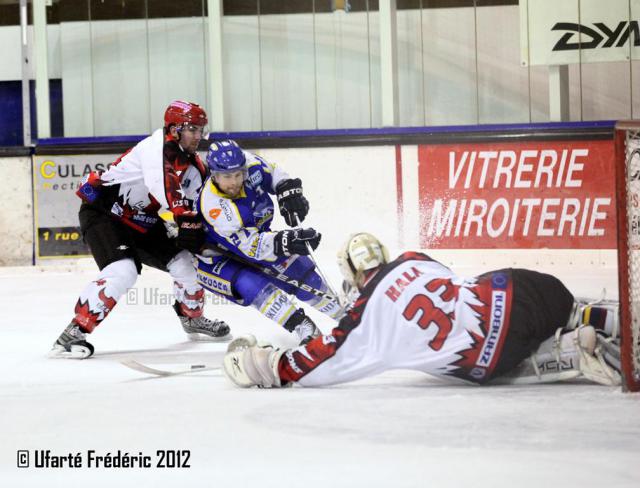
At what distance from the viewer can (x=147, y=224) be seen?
17.7 ft

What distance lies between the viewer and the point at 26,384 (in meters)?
4.38

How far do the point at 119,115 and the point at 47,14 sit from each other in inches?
39.1

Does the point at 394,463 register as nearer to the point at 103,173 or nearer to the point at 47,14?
the point at 103,173

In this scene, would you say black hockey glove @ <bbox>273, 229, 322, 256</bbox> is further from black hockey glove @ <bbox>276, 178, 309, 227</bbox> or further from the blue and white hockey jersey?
black hockey glove @ <bbox>276, 178, 309, 227</bbox>

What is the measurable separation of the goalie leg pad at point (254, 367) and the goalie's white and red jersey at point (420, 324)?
0.20 meters

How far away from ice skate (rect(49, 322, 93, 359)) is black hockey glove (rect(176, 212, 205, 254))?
574 mm

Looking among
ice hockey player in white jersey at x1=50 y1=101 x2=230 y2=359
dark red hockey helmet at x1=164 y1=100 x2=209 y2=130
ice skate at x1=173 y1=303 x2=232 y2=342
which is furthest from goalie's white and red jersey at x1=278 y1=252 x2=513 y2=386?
ice skate at x1=173 y1=303 x2=232 y2=342

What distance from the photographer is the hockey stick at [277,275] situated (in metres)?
5.01

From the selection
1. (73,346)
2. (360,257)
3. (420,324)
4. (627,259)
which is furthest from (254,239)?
(627,259)

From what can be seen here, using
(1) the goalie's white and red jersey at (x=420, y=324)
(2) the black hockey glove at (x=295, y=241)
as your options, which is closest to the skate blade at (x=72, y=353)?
(2) the black hockey glove at (x=295, y=241)

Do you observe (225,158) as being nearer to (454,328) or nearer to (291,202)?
(291,202)

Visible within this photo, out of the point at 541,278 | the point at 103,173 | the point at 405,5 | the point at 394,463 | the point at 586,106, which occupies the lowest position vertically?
the point at 394,463

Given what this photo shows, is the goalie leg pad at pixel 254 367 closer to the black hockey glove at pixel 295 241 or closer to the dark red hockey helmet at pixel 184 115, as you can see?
the black hockey glove at pixel 295 241

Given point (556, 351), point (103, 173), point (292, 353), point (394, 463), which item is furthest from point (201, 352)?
point (394, 463)
